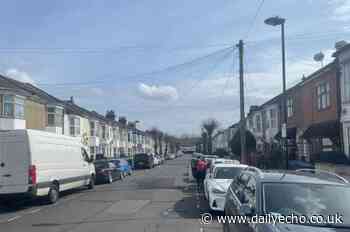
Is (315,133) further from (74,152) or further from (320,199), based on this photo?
(320,199)

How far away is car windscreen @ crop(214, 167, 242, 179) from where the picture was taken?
15700mm

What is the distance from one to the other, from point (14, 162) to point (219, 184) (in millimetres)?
7321

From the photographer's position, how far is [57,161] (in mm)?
18922

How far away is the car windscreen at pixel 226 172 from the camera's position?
1570cm

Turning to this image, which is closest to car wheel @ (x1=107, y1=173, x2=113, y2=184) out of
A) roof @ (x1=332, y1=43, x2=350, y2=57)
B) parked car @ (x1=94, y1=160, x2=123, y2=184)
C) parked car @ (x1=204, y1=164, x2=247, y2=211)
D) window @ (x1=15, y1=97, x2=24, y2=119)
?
parked car @ (x1=94, y1=160, x2=123, y2=184)

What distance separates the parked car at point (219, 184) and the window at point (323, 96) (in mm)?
14163

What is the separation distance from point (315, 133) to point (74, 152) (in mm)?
14694

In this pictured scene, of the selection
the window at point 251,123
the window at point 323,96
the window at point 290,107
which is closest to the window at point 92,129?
the window at point 251,123

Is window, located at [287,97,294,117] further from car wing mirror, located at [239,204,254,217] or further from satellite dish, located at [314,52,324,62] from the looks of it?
car wing mirror, located at [239,204,254,217]

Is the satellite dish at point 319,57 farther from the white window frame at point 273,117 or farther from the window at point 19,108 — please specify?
the window at point 19,108

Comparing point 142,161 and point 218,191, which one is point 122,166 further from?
point 218,191

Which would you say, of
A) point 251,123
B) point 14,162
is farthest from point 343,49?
point 251,123

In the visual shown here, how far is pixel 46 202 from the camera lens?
18000 mm

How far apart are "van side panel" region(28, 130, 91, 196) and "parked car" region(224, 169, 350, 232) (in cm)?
1106
